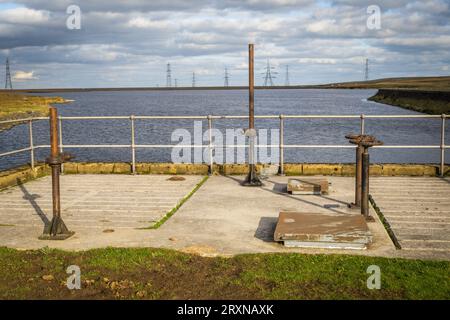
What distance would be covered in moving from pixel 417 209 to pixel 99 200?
5432 mm

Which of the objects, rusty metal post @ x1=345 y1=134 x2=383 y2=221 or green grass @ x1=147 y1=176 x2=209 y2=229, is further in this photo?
rusty metal post @ x1=345 y1=134 x2=383 y2=221

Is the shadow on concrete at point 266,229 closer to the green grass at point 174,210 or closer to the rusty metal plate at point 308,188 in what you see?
the green grass at point 174,210

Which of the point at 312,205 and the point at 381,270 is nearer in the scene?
the point at 381,270

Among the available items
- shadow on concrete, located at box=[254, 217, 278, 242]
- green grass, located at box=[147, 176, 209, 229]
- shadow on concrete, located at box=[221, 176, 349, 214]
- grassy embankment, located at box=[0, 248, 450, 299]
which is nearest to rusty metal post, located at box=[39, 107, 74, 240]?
grassy embankment, located at box=[0, 248, 450, 299]

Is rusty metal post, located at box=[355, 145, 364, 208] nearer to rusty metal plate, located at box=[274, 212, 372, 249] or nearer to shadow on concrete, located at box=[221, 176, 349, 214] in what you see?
shadow on concrete, located at box=[221, 176, 349, 214]

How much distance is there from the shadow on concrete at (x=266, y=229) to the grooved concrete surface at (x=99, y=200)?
5.30 feet

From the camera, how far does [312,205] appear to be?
884 centimetres

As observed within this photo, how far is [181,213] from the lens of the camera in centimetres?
836

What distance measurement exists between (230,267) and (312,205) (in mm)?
3435

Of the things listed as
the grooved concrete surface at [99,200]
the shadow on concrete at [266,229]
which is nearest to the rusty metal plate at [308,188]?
the shadow on concrete at [266,229]

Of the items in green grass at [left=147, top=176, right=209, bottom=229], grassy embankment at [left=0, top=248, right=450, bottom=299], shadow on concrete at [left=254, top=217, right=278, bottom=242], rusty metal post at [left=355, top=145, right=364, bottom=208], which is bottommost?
Result: grassy embankment at [left=0, top=248, right=450, bottom=299]

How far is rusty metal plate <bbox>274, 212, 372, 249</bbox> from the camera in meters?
6.38
